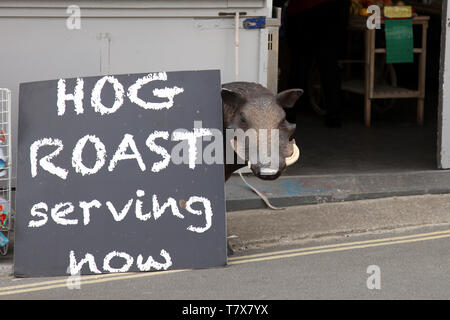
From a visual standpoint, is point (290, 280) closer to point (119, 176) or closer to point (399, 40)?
point (119, 176)

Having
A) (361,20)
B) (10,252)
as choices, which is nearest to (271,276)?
(10,252)

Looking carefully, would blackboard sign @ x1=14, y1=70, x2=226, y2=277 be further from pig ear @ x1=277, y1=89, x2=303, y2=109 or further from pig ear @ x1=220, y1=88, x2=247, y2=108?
pig ear @ x1=277, y1=89, x2=303, y2=109

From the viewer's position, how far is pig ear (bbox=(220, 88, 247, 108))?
21.7 feet

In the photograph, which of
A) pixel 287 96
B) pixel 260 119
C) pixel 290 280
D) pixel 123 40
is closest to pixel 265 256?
pixel 290 280

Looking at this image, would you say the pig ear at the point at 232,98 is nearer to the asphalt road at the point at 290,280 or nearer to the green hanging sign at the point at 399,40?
the asphalt road at the point at 290,280

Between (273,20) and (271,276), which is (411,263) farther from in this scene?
(273,20)

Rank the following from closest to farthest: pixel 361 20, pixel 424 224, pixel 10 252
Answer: pixel 10 252 < pixel 424 224 < pixel 361 20

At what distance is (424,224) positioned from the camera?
322 inches

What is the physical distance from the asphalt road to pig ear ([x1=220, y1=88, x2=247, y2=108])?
1.22 meters

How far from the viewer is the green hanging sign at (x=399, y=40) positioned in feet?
40.9

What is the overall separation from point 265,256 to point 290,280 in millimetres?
725

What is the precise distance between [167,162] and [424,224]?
2757 millimetres

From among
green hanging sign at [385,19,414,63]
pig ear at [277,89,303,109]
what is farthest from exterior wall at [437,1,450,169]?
pig ear at [277,89,303,109]
